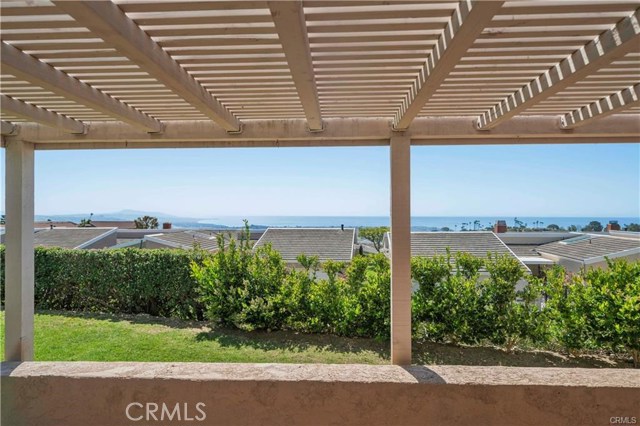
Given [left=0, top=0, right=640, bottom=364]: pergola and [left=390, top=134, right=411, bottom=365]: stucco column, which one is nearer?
[left=0, top=0, right=640, bottom=364]: pergola

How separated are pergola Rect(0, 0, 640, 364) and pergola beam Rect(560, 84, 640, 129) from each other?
0.01 metres

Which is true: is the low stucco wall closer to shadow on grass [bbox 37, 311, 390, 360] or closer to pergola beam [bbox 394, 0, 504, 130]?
shadow on grass [bbox 37, 311, 390, 360]

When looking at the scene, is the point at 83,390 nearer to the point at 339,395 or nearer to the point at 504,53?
the point at 339,395

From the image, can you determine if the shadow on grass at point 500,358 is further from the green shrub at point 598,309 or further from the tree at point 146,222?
the tree at point 146,222

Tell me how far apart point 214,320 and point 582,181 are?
130 ft

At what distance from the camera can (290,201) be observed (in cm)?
4734

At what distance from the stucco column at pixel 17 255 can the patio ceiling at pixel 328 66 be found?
0.29m

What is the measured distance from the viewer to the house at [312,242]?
8.27m

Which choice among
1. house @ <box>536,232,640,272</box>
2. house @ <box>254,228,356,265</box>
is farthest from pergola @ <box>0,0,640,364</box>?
house @ <box>254,228,356,265</box>

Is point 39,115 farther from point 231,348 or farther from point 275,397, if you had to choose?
point 231,348

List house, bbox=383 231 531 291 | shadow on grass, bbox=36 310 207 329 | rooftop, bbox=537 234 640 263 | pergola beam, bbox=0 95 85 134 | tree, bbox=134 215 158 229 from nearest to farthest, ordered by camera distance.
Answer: pergola beam, bbox=0 95 85 134
shadow on grass, bbox=36 310 207 329
rooftop, bbox=537 234 640 263
house, bbox=383 231 531 291
tree, bbox=134 215 158 229

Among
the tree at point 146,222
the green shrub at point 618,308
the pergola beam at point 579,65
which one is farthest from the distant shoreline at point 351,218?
the green shrub at point 618,308

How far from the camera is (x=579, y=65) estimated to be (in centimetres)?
199

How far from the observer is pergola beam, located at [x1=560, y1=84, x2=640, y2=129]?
8.60 feet
